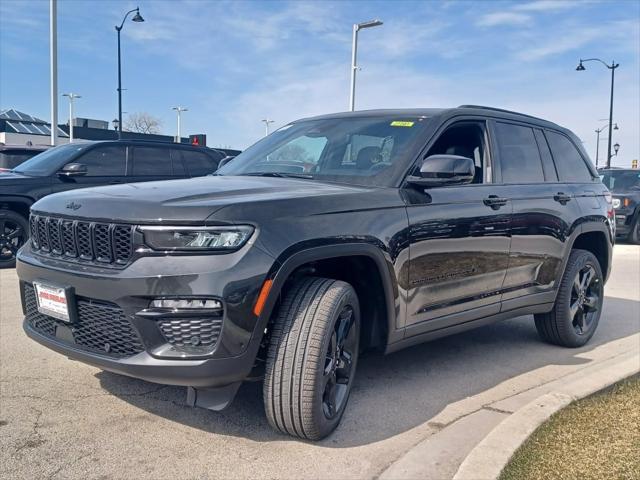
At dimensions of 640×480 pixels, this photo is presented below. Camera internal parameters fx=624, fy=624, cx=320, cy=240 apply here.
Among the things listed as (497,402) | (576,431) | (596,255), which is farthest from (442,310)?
(596,255)

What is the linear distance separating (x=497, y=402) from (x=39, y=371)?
298 centimetres

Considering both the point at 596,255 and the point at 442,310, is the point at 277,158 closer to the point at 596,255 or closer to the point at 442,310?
the point at 442,310

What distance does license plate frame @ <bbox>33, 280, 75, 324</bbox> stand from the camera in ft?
9.95

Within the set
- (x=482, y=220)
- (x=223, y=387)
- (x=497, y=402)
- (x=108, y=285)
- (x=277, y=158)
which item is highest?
(x=277, y=158)

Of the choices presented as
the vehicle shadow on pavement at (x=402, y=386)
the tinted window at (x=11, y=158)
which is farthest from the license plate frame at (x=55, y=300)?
the tinted window at (x=11, y=158)

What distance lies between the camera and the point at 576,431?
3336 mm

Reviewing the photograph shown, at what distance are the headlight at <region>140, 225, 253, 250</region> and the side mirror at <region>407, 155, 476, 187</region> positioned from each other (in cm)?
135

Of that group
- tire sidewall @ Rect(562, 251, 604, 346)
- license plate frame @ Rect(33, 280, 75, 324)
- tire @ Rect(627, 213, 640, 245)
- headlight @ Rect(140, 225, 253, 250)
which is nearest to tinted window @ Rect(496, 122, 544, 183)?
tire sidewall @ Rect(562, 251, 604, 346)

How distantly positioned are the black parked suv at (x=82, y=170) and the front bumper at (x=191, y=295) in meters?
5.76

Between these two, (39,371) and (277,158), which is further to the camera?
(277,158)

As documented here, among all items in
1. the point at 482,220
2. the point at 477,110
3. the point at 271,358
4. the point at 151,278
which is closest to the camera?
the point at 151,278

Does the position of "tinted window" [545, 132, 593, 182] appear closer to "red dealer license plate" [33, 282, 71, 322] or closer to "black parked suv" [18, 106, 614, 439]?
"black parked suv" [18, 106, 614, 439]

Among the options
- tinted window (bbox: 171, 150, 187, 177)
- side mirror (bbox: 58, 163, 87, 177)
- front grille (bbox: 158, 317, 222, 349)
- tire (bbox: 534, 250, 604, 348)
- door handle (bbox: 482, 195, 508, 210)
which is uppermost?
tinted window (bbox: 171, 150, 187, 177)

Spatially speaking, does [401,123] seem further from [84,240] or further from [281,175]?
[84,240]
